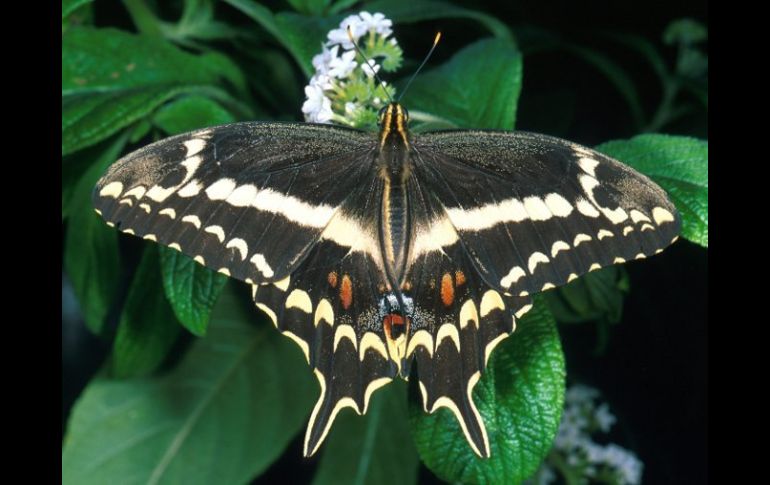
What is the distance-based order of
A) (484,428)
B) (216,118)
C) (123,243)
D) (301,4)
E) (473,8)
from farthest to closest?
(123,243) → (473,8) → (301,4) → (216,118) → (484,428)

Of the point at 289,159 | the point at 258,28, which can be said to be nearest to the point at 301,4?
the point at 258,28

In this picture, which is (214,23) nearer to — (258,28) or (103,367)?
(258,28)

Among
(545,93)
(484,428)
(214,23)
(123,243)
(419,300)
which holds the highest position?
(545,93)

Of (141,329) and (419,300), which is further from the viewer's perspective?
(141,329)

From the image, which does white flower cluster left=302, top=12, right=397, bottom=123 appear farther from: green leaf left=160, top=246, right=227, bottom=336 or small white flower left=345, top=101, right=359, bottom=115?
green leaf left=160, top=246, right=227, bottom=336

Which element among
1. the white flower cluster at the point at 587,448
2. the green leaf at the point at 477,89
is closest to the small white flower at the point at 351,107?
the green leaf at the point at 477,89

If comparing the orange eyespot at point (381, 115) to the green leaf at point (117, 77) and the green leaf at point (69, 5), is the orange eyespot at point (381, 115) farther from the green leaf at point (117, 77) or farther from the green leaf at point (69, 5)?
the green leaf at point (69, 5)
